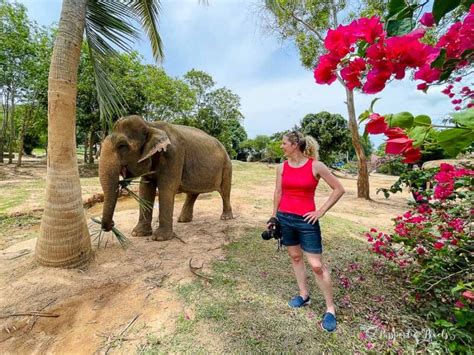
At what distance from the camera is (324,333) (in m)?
2.28

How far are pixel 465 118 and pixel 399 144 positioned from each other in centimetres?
21

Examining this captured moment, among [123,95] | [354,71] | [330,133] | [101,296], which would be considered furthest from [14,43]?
[330,133]

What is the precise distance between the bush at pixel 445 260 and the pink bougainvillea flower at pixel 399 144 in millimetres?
1236

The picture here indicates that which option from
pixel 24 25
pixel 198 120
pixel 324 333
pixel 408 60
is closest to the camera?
pixel 408 60

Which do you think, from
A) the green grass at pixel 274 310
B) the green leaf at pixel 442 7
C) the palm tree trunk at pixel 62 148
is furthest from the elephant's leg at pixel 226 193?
the green leaf at pixel 442 7

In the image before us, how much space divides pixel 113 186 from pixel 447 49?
3567 millimetres

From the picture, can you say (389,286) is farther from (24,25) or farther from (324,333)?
(24,25)

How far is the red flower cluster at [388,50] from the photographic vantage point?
83cm

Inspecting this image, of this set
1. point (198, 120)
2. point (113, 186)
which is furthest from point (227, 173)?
point (198, 120)

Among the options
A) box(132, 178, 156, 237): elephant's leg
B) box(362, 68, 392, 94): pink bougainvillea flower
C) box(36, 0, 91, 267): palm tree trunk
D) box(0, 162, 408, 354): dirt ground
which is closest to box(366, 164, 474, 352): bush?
box(362, 68, 392, 94): pink bougainvillea flower

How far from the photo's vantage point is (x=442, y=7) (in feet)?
2.34

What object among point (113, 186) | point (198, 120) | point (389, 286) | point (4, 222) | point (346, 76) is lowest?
point (4, 222)

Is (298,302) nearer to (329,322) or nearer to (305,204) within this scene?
(329,322)

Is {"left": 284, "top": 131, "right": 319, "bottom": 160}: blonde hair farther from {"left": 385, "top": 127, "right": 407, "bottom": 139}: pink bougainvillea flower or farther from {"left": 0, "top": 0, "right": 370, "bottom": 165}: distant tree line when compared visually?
{"left": 0, "top": 0, "right": 370, "bottom": 165}: distant tree line
